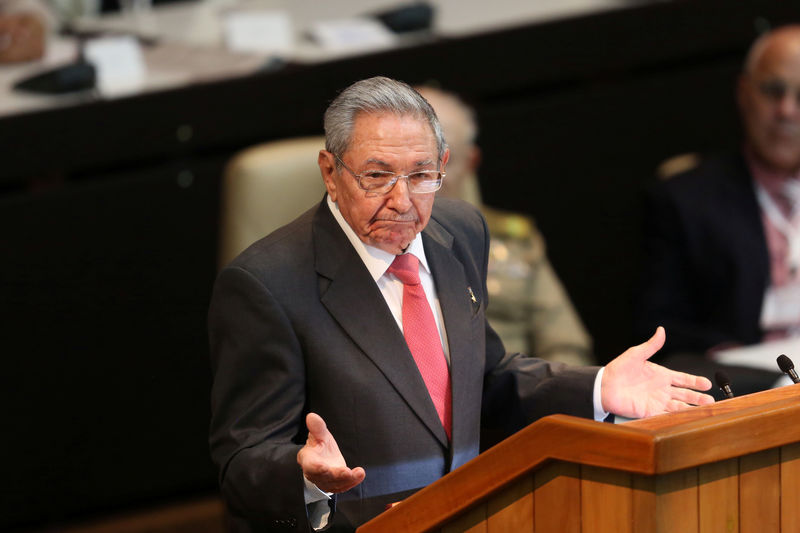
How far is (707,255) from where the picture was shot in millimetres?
2893

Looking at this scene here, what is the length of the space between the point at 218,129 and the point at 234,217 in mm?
652

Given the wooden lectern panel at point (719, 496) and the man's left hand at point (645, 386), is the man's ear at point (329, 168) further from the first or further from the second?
the wooden lectern panel at point (719, 496)

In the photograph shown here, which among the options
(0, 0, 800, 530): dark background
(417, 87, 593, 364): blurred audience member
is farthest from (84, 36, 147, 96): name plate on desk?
(417, 87, 593, 364): blurred audience member

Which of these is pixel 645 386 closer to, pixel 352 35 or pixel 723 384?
pixel 723 384

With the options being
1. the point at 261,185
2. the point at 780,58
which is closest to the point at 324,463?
the point at 261,185

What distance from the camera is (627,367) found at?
1.35 metres

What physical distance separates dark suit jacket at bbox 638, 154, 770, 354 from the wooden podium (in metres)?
1.13

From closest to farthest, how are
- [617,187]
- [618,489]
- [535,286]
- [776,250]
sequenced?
[618,489]
[535,286]
[776,250]
[617,187]

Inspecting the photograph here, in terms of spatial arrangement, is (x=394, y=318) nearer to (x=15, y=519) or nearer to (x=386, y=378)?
(x=386, y=378)

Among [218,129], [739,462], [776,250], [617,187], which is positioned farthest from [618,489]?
[617,187]

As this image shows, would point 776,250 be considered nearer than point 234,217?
No

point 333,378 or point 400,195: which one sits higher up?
point 400,195

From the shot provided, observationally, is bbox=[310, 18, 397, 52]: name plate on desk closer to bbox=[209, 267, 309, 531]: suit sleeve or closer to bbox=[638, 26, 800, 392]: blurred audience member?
bbox=[638, 26, 800, 392]: blurred audience member

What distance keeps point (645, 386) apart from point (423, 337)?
0.23 meters
